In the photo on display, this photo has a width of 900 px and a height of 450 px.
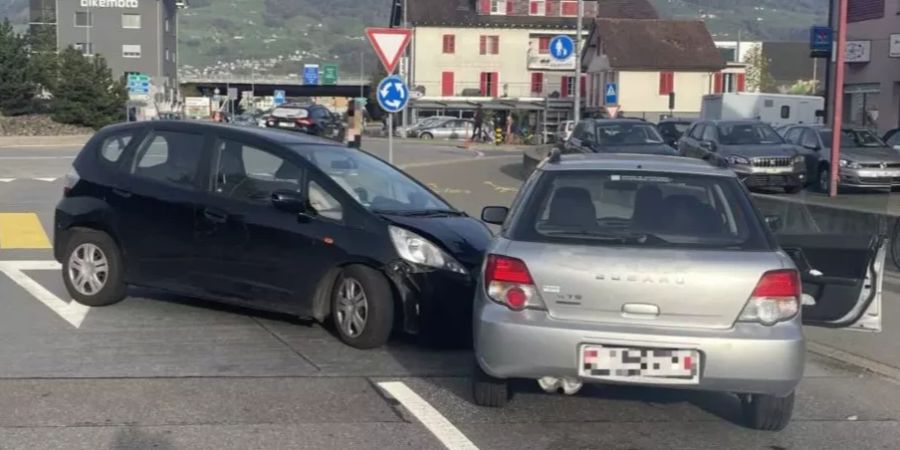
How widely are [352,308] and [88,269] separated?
105 inches

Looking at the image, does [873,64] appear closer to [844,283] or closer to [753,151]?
[753,151]

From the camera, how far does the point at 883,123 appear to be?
130ft

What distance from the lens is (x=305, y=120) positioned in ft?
144

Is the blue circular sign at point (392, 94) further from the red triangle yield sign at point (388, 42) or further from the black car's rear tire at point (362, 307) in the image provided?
the black car's rear tire at point (362, 307)

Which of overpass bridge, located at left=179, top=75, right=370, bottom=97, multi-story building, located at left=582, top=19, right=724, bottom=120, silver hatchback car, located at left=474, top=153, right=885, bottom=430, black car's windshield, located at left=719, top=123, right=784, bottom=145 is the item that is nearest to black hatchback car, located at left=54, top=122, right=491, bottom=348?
silver hatchback car, located at left=474, top=153, right=885, bottom=430

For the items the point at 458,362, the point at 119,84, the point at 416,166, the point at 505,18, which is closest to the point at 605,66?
the point at 505,18

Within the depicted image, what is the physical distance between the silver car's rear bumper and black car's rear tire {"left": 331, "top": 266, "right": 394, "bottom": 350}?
2.27 meters

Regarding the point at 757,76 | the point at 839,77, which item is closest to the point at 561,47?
the point at 839,77

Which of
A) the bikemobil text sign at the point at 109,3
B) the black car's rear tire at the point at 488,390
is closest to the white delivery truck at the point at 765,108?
the black car's rear tire at the point at 488,390

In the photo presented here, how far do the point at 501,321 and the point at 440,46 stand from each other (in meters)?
75.9

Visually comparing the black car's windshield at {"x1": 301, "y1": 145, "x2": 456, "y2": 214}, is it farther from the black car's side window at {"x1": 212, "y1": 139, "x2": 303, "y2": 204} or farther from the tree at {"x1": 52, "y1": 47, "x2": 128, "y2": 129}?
the tree at {"x1": 52, "y1": 47, "x2": 128, "y2": 129}

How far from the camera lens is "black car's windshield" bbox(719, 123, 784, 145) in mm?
24641

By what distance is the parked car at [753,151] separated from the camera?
23188mm

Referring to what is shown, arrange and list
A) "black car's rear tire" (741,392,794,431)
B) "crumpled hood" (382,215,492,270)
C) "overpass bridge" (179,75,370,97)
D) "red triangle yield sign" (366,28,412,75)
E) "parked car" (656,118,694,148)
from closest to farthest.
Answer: "black car's rear tire" (741,392,794,431) → "crumpled hood" (382,215,492,270) → "red triangle yield sign" (366,28,412,75) → "parked car" (656,118,694,148) → "overpass bridge" (179,75,370,97)
